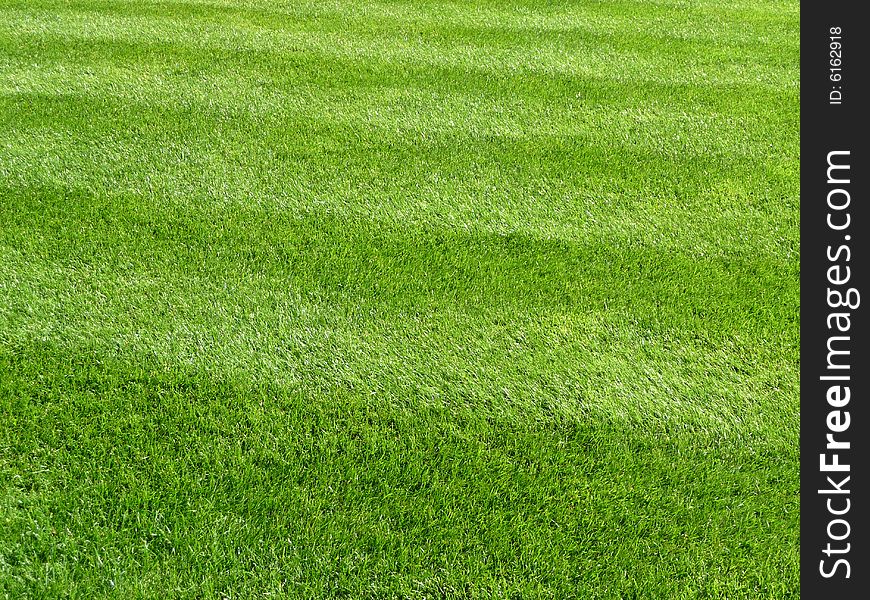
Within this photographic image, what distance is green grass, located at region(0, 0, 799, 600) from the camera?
2.00 meters

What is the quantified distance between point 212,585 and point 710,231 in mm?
2408

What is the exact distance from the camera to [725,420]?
236cm

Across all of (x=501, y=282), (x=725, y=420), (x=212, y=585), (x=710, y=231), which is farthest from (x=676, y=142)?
(x=212, y=585)

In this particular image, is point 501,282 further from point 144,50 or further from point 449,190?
point 144,50

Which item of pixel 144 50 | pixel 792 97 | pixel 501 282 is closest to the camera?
pixel 501 282

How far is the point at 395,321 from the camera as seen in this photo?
2674mm
